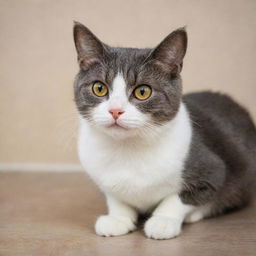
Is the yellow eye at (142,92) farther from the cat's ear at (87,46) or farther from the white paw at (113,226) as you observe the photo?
the white paw at (113,226)

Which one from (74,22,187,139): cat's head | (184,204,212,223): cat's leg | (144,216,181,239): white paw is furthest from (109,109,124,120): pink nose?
(184,204,212,223): cat's leg

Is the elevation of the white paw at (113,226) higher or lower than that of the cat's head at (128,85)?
lower

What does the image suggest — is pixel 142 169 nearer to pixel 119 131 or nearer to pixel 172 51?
pixel 119 131

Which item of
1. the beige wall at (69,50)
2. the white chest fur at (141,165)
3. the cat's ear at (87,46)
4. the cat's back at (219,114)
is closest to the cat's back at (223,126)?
the cat's back at (219,114)

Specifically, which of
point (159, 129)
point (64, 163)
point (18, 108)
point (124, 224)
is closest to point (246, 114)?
point (159, 129)

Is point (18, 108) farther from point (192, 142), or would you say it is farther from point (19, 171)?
point (192, 142)

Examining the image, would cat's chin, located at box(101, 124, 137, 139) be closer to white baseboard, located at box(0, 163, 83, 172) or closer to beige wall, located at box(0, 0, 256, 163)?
beige wall, located at box(0, 0, 256, 163)
